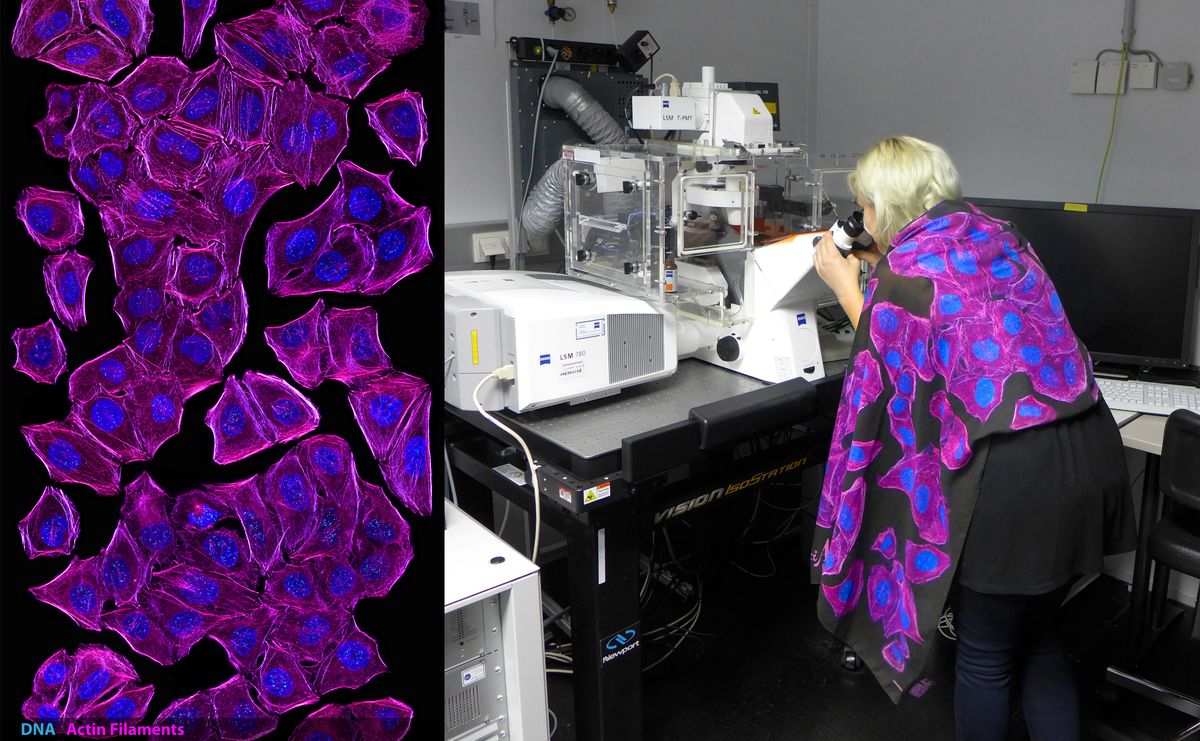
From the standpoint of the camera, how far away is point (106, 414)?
0.83m

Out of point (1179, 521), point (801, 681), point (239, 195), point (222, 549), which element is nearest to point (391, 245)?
point (239, 195)

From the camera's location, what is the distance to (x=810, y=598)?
8.71 feet

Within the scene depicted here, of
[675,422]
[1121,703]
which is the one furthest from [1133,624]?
[675,422]

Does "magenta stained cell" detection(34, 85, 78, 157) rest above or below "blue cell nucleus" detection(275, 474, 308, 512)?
above

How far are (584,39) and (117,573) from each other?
2193 mm

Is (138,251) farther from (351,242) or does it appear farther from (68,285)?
(351,242)

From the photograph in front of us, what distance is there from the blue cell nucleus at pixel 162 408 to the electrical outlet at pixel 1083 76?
2.71m

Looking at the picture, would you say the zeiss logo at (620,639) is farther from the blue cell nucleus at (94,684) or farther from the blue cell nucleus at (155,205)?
the blue cell nucleus at (155,205)

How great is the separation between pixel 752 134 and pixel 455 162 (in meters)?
0.97

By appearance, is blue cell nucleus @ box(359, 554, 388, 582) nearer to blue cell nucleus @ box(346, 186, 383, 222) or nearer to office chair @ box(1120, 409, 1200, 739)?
blue cell nucleus @ box(346, 186, 383, 222)

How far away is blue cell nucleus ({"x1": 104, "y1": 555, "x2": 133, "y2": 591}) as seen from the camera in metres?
0.87

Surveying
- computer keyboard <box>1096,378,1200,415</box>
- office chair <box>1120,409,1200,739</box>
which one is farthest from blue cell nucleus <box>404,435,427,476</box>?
computer keyboard <box>1096,378,1200,415</box>

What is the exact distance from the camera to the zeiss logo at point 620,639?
170 centimetres

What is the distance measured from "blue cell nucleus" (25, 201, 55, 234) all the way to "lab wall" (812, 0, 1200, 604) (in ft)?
7.40
